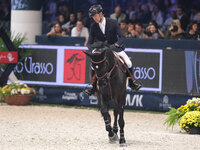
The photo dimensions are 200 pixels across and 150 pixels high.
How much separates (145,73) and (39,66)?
12.0 feet

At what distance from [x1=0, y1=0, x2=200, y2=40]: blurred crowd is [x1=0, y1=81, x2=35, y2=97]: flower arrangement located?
2.28 meters

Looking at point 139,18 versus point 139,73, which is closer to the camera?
point 139,73

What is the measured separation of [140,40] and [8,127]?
576cm

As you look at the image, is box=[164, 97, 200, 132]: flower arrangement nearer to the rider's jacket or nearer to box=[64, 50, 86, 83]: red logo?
the rider's jacket

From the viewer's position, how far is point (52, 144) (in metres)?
11.0

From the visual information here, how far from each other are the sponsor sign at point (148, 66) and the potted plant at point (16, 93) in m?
3.51

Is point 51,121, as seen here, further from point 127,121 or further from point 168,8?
point 168,8

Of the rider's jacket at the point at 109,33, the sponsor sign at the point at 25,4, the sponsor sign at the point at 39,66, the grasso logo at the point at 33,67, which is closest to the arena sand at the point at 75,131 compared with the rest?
the sponsor sign at the point at 39,66

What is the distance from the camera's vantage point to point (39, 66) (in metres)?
18.1

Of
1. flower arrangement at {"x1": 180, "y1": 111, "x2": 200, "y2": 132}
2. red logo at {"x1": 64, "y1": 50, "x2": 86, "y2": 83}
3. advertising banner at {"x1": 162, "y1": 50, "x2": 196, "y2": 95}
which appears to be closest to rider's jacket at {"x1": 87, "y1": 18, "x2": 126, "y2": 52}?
flower arrangement at {"x1": 180, "y1": 111, "x2": 200, "y2": 132}

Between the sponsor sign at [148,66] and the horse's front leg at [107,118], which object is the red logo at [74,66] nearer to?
the sponsor sign at [148,66]

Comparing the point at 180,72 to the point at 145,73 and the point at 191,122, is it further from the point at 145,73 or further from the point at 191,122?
the point at 191,122

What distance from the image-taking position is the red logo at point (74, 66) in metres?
17.4

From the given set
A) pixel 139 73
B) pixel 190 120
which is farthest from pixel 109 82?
pixel 139 73
